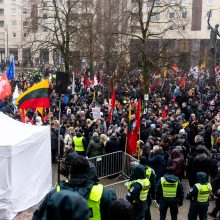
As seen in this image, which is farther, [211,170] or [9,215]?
[211,170]

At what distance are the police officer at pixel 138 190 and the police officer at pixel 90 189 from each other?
2.25 meters

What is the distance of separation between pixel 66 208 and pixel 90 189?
152 centimetres

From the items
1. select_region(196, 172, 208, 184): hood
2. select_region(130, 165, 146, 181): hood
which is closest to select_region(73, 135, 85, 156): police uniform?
select_region(130, 165, 146, 181): hood

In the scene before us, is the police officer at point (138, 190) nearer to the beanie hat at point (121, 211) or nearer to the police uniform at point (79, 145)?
the beanie hat at point (121, 211)

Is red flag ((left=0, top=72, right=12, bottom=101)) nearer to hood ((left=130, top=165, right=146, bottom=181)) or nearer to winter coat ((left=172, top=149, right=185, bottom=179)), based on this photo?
winter coat ((left=172, top=149, right=185, bottom=179))

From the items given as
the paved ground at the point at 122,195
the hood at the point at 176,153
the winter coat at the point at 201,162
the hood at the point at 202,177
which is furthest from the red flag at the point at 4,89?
the hood at the point at 202,177

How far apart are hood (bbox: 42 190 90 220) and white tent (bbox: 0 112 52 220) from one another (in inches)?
177

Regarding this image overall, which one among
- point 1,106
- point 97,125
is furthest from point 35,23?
point 97,125

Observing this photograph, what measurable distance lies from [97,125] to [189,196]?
674 centimetres

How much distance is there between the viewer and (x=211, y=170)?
885 centimetres

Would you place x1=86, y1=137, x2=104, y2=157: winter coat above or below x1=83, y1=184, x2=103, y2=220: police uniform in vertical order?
below

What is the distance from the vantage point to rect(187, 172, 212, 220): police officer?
681 centimetres

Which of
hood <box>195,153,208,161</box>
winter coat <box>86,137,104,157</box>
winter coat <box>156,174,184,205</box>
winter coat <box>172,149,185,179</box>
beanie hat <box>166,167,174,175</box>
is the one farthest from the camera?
winter coat <box>86,137,104,157</box>

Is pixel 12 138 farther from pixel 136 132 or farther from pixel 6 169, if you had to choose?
pixel 136 132
